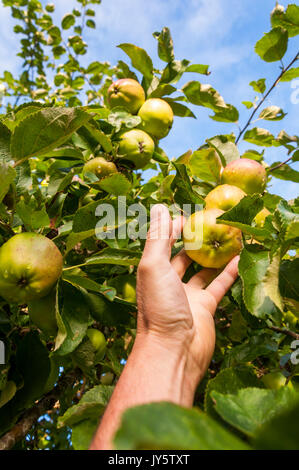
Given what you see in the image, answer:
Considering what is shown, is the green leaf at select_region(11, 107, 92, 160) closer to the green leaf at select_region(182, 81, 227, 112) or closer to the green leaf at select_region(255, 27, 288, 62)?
the green leaf at select_region(182, 81, 227, 112)

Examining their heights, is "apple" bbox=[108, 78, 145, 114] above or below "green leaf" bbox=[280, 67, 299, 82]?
below

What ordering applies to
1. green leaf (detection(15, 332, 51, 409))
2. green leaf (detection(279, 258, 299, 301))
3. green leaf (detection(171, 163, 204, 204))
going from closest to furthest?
green leaf (detection(279, 258, 299, 301))
green leaf (detection(15, 332, 51, 409))
green leaf (detection(171, 163, 204, 204))

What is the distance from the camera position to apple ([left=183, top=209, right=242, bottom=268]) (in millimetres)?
1021

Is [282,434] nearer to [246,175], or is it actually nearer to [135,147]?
[246,175]

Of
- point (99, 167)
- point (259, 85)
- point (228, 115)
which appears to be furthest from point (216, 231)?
point (259, 85)

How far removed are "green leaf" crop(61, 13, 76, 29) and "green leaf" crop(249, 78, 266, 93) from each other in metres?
2.21

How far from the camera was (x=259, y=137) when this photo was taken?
1743 mm

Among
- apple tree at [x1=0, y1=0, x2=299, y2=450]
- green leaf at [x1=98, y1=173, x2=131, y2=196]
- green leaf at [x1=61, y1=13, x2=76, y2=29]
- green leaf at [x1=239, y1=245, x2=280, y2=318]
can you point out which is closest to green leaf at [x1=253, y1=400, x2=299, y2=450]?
apple tree at [x1=0, y1=0, x2=299, y2=450]

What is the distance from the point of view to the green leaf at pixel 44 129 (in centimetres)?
90

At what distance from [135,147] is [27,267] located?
30.2 inches

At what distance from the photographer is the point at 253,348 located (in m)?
1.14

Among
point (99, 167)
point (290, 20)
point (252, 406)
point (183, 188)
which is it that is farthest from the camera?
point (290, 20)

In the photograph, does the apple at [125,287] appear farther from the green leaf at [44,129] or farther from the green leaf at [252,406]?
the green leaf at [252,406]
